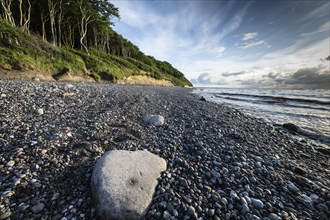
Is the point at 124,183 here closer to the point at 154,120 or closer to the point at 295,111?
the point at 154,120

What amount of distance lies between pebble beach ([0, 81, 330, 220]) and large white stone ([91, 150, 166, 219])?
0.15m

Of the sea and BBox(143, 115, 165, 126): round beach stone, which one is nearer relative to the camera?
BBox(143, 115, 165, 126): round beach stone

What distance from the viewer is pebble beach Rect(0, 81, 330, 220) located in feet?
7.08

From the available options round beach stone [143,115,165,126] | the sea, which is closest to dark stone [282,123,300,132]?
the sea

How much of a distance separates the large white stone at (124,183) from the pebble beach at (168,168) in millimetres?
151

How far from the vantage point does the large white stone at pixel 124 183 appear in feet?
6.49

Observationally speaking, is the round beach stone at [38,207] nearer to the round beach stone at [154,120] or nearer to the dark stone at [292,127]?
the round beach stone at [154,120]

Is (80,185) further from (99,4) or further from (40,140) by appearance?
(99,4)

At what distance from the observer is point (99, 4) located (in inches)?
1102

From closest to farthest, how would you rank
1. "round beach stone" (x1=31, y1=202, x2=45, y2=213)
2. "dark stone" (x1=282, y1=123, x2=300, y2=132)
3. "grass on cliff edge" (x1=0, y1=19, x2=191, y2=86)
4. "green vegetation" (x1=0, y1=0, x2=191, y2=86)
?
1. "round beach stone" (x1=31, y1=202, x2=45, y2=213)
2. "dark stone" (x1=282, y1=123, x2=300, y2=132)
3. "grass on cliff edge" (x1=0, y1=19, x2=191, y2=86)
4. "green vegetation" (x1=0, y1=0, x2=191, y2=86)

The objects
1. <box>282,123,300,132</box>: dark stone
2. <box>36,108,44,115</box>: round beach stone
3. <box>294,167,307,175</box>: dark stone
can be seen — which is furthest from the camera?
<box>282,123,300,132</box>: dark stone

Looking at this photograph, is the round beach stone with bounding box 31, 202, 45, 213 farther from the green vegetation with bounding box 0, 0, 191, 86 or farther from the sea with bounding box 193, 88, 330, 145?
the green vegetation with bounding box 0, 0, 191, 86

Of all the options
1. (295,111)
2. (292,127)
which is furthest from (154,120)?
(295,111)

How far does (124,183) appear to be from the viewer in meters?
2.34
